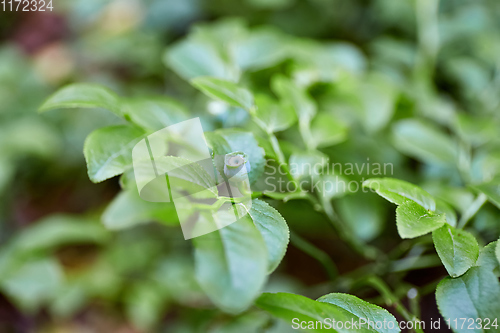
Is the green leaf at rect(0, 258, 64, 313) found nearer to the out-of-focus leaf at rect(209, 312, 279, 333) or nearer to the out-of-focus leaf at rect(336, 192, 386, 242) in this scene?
the out-of-focus leaf at rect(209, 312, 279, 333)

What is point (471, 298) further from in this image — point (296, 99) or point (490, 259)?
point (296, 99)

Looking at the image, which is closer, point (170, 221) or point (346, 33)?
point (170, 221)

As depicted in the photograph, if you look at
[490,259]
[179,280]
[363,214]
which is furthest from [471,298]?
[179,280]

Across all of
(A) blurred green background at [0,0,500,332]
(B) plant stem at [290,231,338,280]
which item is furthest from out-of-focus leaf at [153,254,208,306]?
(B) plant stem at [290,231,338,280]

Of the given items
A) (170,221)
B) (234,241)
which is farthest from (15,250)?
(234,241)

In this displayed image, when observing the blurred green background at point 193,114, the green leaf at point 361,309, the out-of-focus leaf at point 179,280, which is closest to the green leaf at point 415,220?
the green leaf at point 361,309

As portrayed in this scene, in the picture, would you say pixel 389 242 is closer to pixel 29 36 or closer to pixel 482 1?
pixel 482 1
